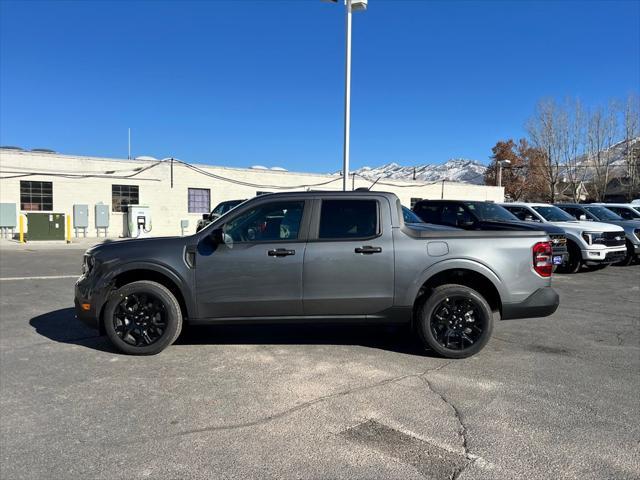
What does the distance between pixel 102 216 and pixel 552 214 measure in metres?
19.6

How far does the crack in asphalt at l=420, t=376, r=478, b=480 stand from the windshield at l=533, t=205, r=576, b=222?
1080 centimetres

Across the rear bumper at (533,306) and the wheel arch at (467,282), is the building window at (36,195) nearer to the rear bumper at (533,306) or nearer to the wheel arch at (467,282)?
the wheel arch at (467,282)

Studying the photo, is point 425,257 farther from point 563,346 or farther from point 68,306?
point 68,306

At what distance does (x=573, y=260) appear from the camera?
12555 mm

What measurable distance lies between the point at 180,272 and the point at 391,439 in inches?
113

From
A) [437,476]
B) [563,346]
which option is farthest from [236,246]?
[563,346]

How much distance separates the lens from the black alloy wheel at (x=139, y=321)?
209 inches

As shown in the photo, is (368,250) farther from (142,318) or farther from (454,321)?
(142,318)

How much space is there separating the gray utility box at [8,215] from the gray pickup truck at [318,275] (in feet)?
65.1

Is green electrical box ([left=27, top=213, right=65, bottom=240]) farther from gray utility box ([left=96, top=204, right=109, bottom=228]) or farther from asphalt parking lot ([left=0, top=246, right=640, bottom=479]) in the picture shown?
asphalt parking lot ([left=0, top=246, right=640, bottom=479])

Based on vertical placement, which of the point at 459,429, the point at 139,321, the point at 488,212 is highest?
the point at 488,212

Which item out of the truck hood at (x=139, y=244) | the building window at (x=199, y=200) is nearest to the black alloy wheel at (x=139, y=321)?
the truck hood at (x=139, y=244)

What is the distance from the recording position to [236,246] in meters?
5.23

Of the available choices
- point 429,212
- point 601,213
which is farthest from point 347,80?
point 601,213
